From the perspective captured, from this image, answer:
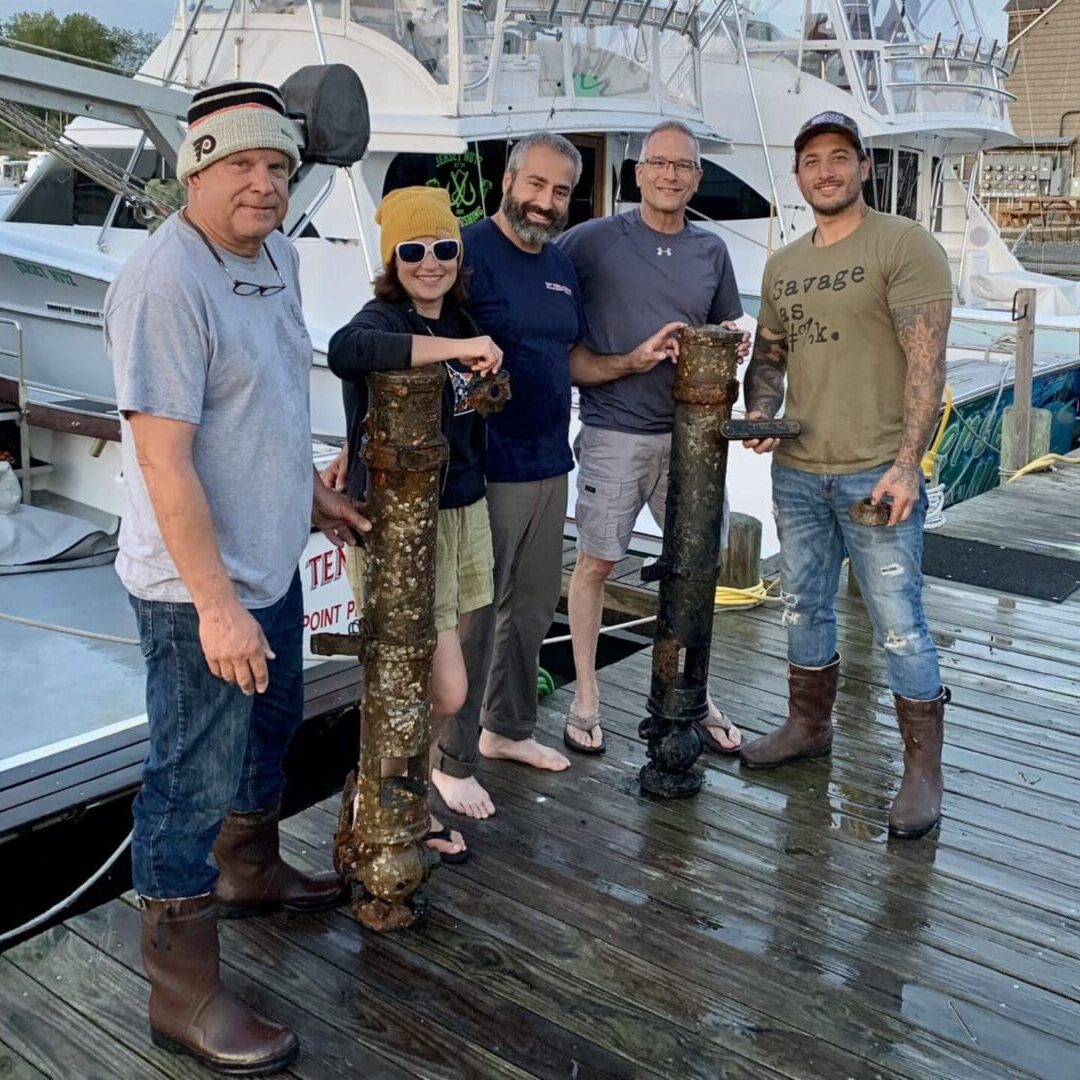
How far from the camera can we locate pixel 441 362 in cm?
259

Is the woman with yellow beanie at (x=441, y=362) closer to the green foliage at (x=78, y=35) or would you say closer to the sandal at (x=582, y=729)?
the sandal at (x=582, y=729)

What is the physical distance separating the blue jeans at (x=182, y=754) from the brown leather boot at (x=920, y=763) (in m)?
1.87

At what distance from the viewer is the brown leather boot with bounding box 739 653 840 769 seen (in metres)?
3.68

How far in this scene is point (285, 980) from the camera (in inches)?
102

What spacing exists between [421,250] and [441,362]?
323 mm

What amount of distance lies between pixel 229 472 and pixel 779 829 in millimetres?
1923

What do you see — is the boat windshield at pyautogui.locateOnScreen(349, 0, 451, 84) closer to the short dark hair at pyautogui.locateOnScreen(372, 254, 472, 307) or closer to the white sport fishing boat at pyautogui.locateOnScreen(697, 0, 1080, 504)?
the white sport fishing boat at pyautogui.locateOnScreen(697, 0, 1080, 504)

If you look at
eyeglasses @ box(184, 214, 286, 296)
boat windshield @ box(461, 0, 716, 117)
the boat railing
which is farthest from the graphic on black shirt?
boat windshield @ box(461, 0, 716, 117)

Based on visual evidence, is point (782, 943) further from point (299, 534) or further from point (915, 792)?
point (299, 534)

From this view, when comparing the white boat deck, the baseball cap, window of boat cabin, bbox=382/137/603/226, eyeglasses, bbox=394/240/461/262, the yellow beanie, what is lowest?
the white boat deck

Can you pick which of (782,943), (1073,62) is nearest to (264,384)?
(782,943)

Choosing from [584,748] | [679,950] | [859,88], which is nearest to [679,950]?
[679,950]

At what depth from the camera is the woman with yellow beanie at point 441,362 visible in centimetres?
255

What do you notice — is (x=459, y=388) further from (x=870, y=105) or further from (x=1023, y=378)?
(x=870, y=105)
